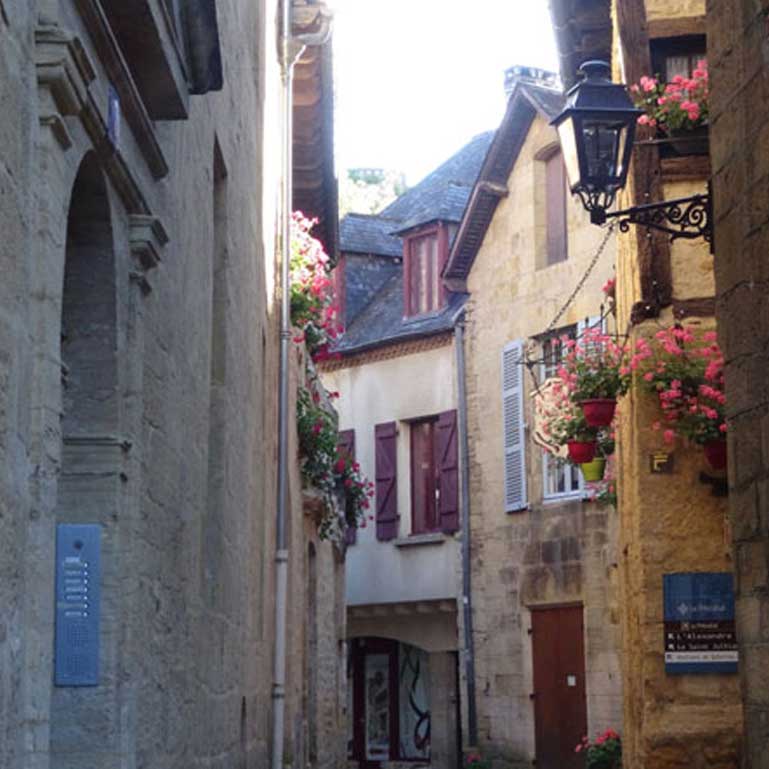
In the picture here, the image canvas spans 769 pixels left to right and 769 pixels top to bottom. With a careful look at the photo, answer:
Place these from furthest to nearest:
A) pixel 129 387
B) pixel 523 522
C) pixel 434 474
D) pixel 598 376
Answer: pixel 434 474
pixel 523 522
pixel 598 376
pixel 129 387

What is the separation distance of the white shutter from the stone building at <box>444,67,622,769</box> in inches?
0.8

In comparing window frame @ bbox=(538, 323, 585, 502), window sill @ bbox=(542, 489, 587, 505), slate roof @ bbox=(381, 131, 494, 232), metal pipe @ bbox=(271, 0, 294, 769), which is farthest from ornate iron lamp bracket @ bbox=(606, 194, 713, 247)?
slate roof @ bbox=(381, 131, 494, 232)

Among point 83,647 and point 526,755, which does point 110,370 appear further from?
point 526,755

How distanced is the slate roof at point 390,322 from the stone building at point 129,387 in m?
13.0

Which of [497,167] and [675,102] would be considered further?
[497,167]

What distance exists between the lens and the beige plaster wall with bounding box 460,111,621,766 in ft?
68.1

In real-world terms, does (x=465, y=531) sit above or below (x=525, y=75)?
below

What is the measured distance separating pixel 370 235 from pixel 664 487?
17.8 metres

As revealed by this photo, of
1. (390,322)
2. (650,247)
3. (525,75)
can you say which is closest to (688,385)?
(650,247)

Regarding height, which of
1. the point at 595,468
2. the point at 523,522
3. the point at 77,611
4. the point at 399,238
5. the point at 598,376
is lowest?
the point at 77,611

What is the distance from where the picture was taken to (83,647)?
623 cm

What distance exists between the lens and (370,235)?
29141 millimetres

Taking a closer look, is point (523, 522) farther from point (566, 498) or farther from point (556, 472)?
point (566, 498)

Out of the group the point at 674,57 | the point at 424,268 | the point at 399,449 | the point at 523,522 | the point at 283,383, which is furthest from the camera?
the point at 424,268
